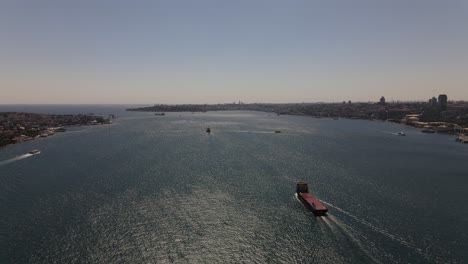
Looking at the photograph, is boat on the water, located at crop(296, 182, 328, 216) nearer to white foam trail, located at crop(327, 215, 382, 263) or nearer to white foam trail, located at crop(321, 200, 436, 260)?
white foam trail, located at crop(327, 215, 382, 263)

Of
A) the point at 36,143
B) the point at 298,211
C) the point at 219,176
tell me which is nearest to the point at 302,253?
the point at 298,211

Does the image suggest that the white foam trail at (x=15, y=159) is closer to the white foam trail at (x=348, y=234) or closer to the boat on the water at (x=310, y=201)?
the boat on the water at (x=310, y=201)

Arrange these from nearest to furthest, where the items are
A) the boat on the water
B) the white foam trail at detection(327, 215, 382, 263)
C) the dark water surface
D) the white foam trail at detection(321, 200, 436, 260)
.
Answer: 1. the white foam trail at detection(327, 215, 382, 263)
2. the dark water surface
3. the white foam trail at detection(321, 200, 436, 260)
4. the boat on the water

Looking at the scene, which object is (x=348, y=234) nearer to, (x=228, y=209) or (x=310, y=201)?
(x=310, y=201)

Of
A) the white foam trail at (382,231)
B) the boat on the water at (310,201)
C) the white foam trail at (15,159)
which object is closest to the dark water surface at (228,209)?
the white foam trail at (382,231)

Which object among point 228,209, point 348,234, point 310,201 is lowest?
point 348,234

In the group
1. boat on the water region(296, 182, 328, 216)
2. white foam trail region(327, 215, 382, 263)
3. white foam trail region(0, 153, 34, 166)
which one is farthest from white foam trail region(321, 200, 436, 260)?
white foam trail region(0, 153, 34, 166)

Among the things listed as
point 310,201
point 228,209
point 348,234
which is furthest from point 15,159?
point 348,234
